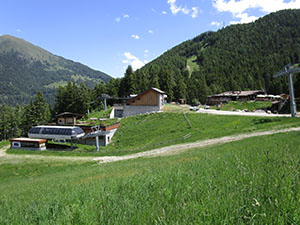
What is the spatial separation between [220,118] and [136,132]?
17.3 m

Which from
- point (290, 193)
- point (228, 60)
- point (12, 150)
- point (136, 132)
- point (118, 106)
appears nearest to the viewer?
point (290, 193)

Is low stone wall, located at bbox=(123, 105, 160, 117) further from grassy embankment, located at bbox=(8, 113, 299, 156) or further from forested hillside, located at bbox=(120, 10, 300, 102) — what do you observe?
forested hillside, located at bbox=(120, 10, 300, 102)

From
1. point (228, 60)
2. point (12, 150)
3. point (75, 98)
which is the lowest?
point (12, 150)

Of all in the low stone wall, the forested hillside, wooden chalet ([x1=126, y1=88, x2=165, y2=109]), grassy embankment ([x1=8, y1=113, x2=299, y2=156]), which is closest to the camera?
grassy embankment ([x1=8, y1=113, x2=299, y2=156])

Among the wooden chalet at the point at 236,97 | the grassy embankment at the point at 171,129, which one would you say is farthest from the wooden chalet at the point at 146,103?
the wooden chalet at the point at 236,97

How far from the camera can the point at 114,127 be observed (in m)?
43.2

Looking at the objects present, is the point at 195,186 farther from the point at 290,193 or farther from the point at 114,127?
the point at 114,127

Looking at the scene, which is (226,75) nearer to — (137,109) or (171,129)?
(137,109)

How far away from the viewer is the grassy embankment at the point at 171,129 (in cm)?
2853

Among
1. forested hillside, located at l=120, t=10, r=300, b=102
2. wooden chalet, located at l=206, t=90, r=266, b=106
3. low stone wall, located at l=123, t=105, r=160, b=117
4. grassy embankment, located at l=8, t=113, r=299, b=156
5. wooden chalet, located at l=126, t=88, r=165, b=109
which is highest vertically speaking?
forested hillside, located at l=120, t=10, r=300, b=102

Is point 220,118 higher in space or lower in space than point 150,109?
lower

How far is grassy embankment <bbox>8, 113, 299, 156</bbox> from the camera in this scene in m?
A: 28.5

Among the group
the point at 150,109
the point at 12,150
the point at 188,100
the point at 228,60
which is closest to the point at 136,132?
the point at 150,109

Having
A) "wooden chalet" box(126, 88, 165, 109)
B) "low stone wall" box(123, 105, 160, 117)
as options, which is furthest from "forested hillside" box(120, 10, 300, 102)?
"low stone wall" box(123, 105, 160, 117)
